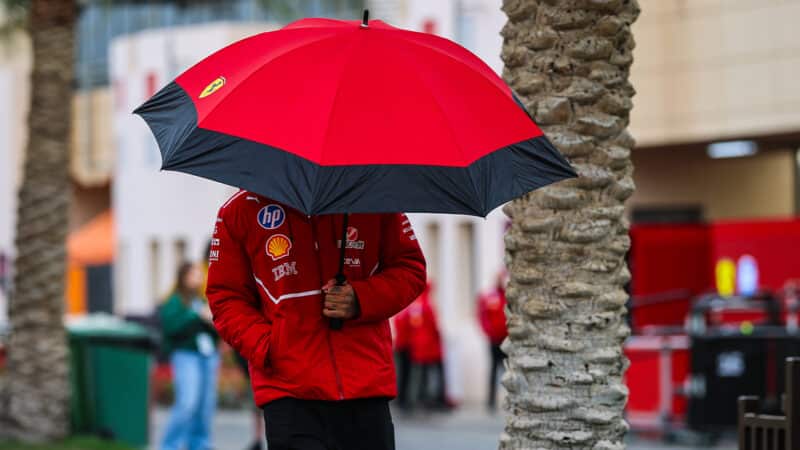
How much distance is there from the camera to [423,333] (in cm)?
1959

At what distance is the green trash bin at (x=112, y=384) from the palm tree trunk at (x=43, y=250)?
0.80 metres

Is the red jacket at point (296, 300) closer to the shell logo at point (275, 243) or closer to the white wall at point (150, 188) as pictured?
the shell logo at point (275, 243)

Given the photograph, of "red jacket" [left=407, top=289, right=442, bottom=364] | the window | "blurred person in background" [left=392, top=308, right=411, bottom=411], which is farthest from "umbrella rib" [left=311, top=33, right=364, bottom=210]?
the window

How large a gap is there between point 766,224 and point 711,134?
2867 millimetres

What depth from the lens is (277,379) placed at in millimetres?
4734

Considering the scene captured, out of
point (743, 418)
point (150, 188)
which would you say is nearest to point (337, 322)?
point (743, 418)

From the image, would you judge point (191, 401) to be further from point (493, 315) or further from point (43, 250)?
point (493, 315)

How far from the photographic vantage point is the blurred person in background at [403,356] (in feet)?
64.8

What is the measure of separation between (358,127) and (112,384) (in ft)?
31.1

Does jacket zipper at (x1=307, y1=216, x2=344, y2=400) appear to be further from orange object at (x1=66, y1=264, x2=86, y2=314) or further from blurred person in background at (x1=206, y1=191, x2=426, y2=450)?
orange object at (x1=66, y1=264, x2=86, y2=314)

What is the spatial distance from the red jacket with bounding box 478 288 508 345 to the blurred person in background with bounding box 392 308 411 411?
42.7 inches

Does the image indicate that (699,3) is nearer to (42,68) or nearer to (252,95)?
(42,68)

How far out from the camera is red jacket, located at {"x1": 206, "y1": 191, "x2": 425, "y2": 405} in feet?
15.4

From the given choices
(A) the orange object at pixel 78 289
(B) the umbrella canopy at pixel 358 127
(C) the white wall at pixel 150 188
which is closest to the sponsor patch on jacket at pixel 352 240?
(B) the umbrella canopy at pixel 358 127
